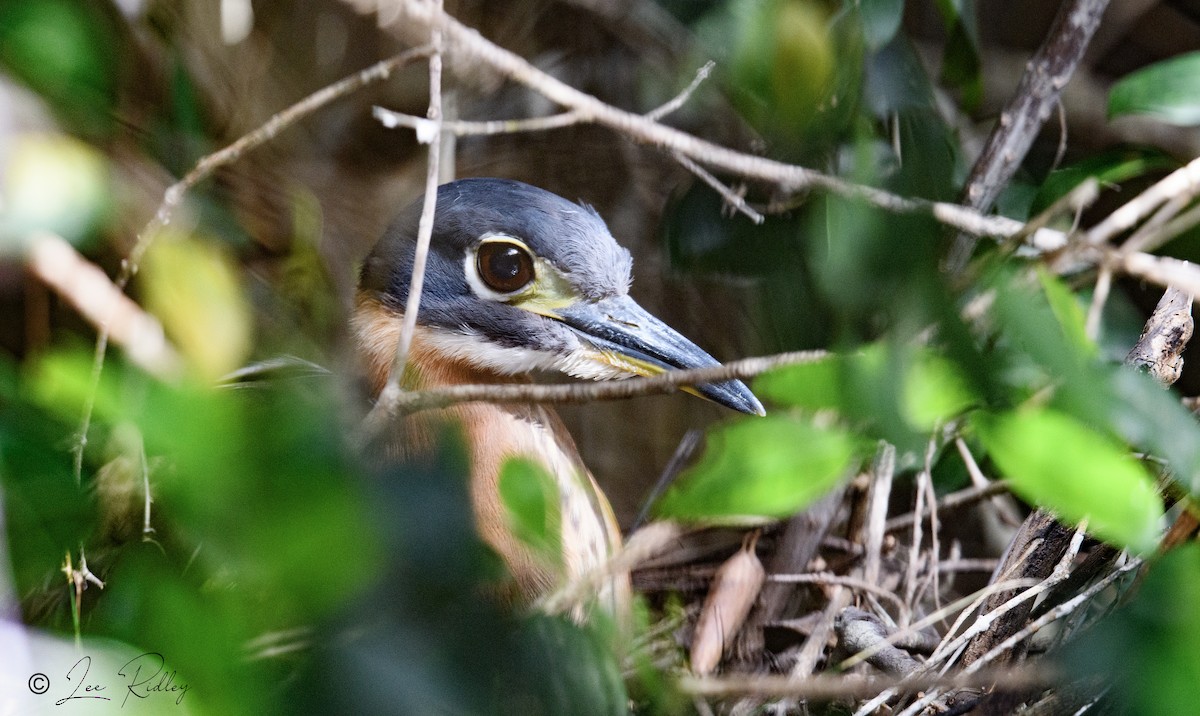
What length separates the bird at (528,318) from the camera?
4.24 feet

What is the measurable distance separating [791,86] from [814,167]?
0.38 ft

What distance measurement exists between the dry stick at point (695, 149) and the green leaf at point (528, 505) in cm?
44

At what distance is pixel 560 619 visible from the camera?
2.18 ft

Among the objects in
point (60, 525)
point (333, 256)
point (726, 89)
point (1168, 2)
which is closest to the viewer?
point (60, 525)

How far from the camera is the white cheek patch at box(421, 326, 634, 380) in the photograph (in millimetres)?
1330

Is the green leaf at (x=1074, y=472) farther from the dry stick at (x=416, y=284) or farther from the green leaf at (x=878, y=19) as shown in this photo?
the green leaf at (x=878, y=19)

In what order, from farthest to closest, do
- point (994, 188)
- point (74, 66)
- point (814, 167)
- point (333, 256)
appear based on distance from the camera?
point (333, 256) < point (994, 188) < point (814, 167) < point (74, 66)

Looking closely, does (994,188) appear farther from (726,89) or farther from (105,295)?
(105,295)

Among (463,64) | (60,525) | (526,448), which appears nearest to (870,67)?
(463,64)

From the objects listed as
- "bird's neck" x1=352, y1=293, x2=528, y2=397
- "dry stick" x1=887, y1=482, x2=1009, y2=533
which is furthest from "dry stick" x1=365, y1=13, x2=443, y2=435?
"dry stick" x1=887, y1=482, x2=1009, y2=533

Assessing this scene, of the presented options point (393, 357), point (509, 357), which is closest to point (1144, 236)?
point (509, 357)

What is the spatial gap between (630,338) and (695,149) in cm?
33

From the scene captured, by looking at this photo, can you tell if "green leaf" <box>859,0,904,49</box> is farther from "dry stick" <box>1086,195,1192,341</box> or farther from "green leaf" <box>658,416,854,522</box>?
"green leaf" <box>658,416,854,522</box>

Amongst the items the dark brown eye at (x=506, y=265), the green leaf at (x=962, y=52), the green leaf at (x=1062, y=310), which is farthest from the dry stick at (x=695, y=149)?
the green leaf at (x=962, y=52)
